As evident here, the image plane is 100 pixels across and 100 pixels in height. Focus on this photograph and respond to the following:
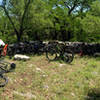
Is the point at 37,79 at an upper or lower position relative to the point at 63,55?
lower

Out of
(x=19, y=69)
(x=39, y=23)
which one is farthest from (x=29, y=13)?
(x=19, y=69)

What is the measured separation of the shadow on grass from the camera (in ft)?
13.6

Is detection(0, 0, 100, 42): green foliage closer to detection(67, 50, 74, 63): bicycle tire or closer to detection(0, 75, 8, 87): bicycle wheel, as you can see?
detection(67, 50, 74, 63): bicycle tire

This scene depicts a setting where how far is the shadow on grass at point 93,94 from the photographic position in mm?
4145

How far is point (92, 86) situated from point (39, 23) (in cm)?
804

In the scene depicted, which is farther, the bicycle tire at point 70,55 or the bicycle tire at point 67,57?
the bicycle tire at point 67,57

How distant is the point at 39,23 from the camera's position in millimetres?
11398

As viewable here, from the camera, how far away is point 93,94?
4328 mm

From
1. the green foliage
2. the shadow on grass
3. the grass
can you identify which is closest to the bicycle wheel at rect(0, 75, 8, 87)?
the grass

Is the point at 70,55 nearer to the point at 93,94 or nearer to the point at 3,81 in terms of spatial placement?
the point at 93,94

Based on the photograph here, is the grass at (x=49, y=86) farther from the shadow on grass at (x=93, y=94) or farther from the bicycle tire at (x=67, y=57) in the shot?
the bicycle tire at (x=67, y=57)

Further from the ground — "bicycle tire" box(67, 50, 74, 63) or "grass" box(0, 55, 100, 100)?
"bicycle tire" box(67, 50, 74, 63)

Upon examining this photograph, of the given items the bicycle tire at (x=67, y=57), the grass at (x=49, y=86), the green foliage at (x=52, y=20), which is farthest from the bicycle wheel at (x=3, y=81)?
the green foliage at (x=52, y=20)

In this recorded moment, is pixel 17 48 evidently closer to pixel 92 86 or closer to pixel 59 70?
pixel 59 70
